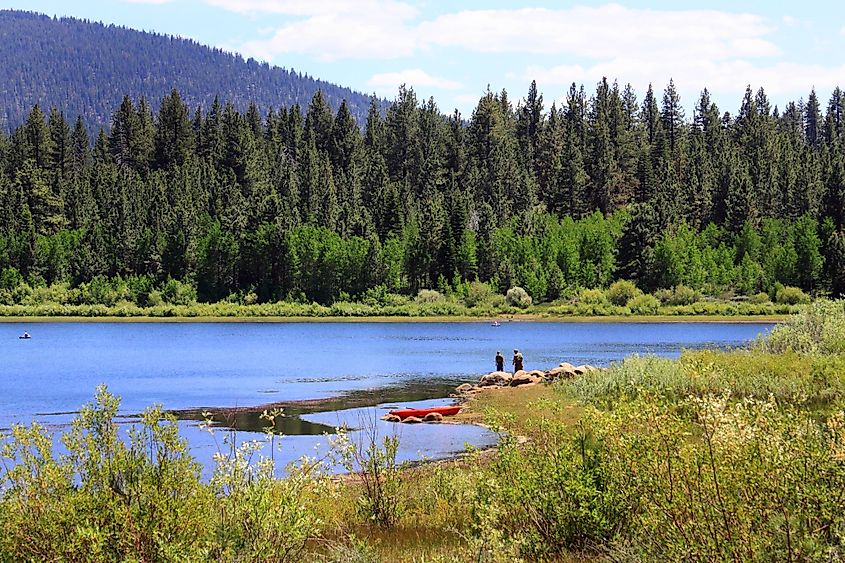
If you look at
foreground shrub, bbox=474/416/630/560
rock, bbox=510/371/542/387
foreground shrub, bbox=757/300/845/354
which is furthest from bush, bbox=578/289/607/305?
foreground shrub, bbox=474/416/630/560

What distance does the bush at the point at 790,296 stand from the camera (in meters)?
108

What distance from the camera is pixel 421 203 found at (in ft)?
465

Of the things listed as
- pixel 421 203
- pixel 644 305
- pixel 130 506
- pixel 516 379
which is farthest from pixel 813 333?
pixel 421 203

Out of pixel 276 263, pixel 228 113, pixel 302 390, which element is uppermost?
pixel 228 113

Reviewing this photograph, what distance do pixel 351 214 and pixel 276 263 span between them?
40.0 ft

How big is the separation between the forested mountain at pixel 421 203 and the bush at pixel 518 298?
2.25m

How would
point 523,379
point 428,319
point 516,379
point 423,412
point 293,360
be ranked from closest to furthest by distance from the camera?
point 423,412 → point 523,379 → point 516,379 → point 293,360 → point 428,319

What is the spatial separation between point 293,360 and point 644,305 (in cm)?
5332

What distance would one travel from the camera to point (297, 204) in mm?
134000

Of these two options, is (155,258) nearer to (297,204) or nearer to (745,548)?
(297,204)

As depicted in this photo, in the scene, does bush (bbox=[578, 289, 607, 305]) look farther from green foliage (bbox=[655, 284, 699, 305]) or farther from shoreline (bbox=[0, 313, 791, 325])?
green foliage (bbox=[655, 284, 699, 305])

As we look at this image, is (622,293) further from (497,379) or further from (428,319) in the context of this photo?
(497,379)

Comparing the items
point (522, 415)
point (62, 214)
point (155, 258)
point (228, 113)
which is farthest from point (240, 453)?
point (228, 113)

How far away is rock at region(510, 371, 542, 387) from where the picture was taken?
1783 inches
